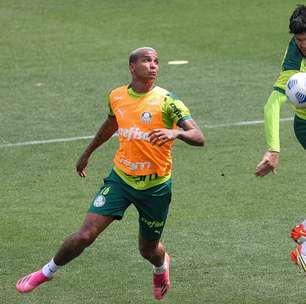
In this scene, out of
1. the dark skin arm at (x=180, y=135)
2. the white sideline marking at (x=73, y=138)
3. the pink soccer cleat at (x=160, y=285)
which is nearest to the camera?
the dark skin arm at (x=180, y=135)

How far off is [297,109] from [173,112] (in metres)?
1.15

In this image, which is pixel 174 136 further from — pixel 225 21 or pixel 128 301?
pixel 225 21

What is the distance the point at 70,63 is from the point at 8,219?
8.61m

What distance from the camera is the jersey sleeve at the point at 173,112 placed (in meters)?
9.24

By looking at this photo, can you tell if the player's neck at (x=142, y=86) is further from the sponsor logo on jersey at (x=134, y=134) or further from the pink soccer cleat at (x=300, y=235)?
the pink soccer cleat at (x=300, y=235)

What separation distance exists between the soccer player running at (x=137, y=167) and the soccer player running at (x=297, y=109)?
2.38 feet

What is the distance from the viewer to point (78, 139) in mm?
15609

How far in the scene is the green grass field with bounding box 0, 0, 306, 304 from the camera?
10.3 m

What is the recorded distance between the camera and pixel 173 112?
9320mm

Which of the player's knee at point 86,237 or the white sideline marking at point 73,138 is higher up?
the player's knee at point 86,237

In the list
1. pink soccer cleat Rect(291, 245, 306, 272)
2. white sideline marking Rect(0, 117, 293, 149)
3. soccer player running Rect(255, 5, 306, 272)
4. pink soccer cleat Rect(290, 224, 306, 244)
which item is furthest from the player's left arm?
white sideline marking Rect(0, 117, 293, 149)

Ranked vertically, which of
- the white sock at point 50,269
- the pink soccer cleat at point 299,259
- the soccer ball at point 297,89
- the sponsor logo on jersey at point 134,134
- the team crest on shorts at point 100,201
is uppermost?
the soccer ball at point 297,89

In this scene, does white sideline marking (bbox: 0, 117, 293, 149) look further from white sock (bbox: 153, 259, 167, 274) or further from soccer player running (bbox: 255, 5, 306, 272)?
soccer player running (bbox: 255, 5, 306, 272)

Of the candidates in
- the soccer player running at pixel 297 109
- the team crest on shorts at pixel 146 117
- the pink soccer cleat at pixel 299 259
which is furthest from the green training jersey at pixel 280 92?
the pink soccer cleat at pixel 299 259
